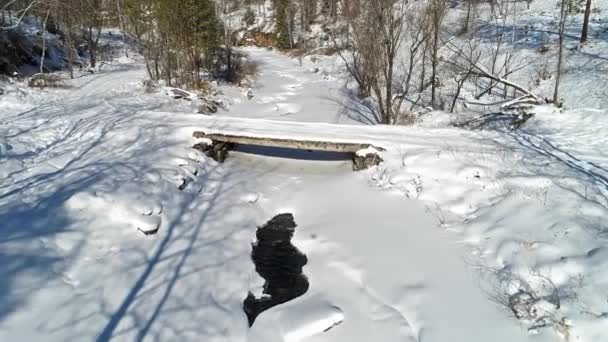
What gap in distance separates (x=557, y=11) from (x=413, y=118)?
17.6 meters

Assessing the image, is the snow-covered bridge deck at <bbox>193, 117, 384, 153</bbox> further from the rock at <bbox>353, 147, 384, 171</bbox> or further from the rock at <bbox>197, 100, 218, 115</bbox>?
the rock at <bbox>197, 100, 218, 115</bbox>

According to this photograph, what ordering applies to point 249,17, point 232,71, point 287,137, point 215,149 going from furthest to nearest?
point 249,17
point 232,71
point 215,149
point 287,137

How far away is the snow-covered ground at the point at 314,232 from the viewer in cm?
457

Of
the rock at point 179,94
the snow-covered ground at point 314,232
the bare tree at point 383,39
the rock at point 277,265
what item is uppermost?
the bare tree at point 383,39

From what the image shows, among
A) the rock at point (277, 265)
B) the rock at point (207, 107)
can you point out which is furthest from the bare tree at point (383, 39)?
the rock at point (277, 265)

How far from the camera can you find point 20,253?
5016mm

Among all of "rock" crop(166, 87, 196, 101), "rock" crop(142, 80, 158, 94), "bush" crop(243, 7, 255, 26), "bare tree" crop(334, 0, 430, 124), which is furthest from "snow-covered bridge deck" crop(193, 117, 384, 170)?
"bush" crop(243, 7, 255, 26)

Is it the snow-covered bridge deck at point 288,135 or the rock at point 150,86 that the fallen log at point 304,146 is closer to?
the snow-covered bridge deck at point 288,135

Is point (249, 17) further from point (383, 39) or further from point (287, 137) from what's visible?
point (287, 137)

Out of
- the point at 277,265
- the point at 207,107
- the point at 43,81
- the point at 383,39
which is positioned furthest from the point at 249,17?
the point at 277,265

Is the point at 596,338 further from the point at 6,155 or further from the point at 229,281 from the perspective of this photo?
the point at 6,155

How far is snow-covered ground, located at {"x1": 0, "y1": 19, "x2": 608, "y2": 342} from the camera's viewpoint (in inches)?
180

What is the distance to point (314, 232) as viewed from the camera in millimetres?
7180

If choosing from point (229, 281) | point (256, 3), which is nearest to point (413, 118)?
point (229, 281)
